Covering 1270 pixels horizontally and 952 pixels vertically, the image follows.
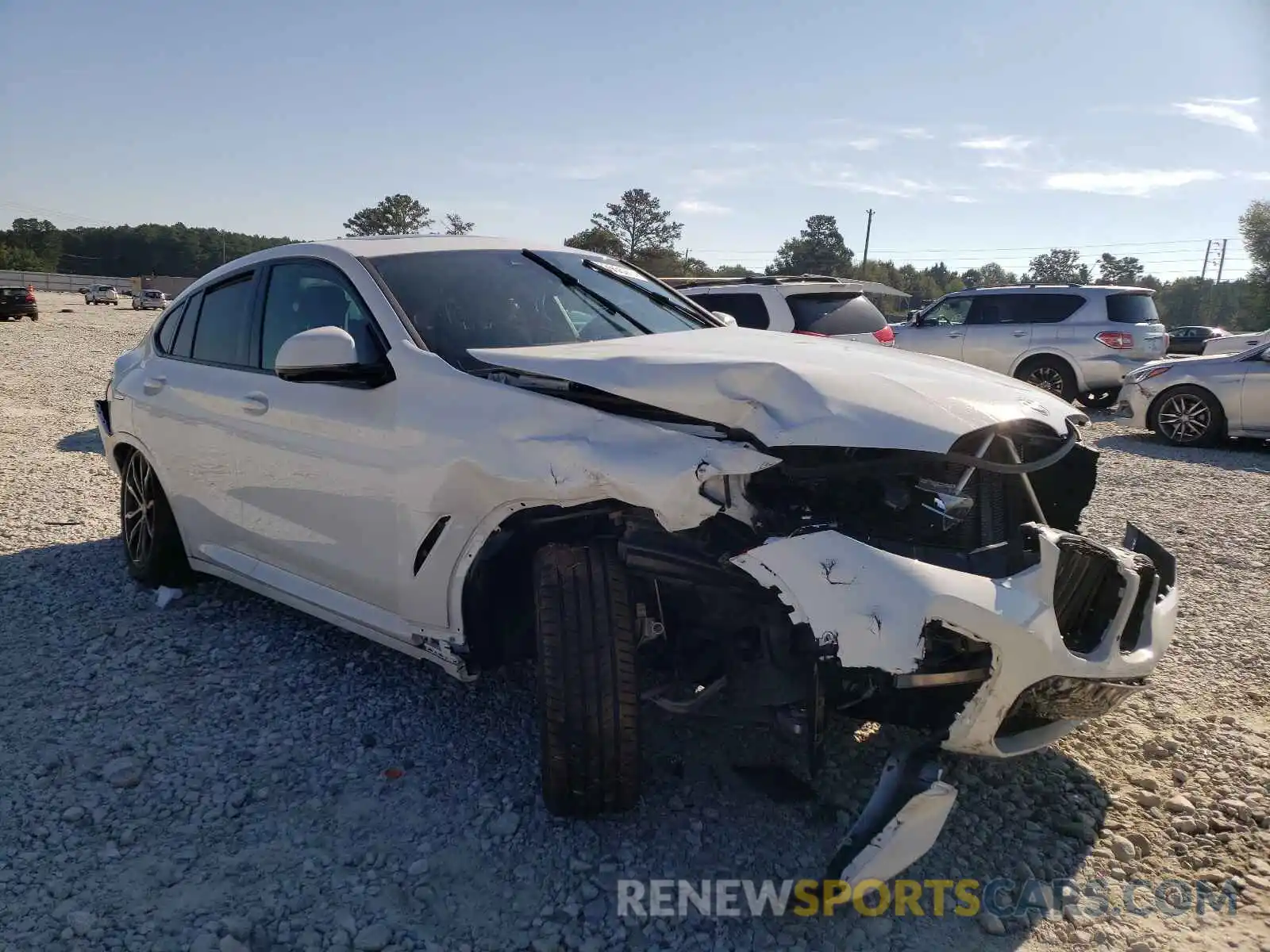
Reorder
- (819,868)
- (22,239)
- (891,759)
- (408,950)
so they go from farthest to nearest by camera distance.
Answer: (22,239)
(819,868)
(891,759)
(408,950)

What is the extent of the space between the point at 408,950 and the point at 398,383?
1715mm

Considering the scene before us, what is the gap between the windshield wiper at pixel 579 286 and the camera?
12.3ft

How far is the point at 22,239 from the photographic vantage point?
92375 mm

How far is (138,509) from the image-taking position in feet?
15.3

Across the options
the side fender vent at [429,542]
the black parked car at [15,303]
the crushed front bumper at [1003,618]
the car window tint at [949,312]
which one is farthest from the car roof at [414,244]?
the black parked car at [15,303]

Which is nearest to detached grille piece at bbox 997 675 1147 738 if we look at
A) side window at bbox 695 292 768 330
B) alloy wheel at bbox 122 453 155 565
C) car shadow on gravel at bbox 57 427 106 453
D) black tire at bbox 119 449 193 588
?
black tire at bbox 119 449 193 588

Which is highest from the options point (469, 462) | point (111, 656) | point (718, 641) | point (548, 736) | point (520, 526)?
point (469, 462)

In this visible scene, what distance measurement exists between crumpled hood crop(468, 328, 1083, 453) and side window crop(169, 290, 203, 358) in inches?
84.1

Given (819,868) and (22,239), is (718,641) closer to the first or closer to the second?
(819,868)

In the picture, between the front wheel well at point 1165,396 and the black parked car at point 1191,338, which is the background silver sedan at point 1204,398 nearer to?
the front wheel well at point 1165,396

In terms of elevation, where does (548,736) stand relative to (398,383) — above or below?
below

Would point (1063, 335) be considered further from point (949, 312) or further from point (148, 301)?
point (148, 301)

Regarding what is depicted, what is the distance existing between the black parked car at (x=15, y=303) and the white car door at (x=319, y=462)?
1314 inches

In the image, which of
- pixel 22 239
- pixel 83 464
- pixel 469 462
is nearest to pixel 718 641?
pixel 469 462
